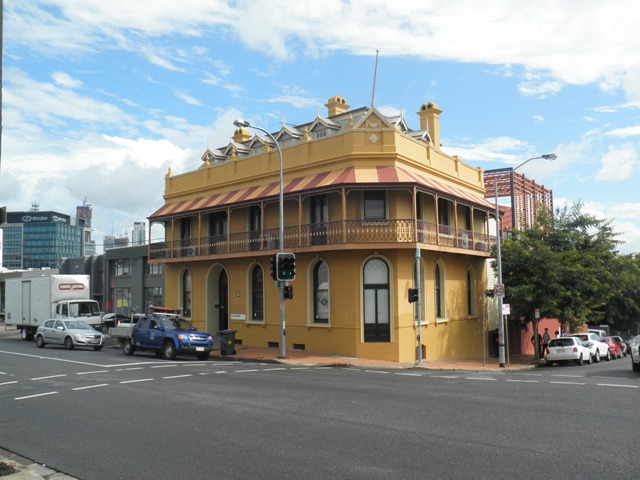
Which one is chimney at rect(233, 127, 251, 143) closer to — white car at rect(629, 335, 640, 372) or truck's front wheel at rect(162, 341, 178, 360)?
truck's front wheel at rect(162, 341, 178, 360)

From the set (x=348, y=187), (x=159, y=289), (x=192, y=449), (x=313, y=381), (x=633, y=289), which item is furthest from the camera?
(x=159, y=289)

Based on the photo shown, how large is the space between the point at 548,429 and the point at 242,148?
28.7 m

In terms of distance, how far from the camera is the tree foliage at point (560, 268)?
27.5 meters

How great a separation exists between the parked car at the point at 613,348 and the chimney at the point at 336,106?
20.0 metres

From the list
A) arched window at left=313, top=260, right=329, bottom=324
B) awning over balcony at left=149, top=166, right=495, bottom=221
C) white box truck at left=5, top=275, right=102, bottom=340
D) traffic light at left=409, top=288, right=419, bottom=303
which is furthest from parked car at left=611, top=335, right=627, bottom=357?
white box truck at left=5, top=275, right=102, bottom=340

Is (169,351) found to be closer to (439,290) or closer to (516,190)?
(439,290)

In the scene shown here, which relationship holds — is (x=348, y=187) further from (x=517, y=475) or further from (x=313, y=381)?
(x=517, y=475)

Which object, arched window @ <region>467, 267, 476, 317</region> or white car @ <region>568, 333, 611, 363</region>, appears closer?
white car @ <region>568, 333, 611, 363</region>

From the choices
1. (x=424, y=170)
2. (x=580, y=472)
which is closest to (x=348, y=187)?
(x=424, y=170)

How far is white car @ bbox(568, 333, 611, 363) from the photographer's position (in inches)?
1121

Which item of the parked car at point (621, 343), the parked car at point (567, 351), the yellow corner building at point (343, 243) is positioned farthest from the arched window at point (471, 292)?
the parked car at point (621, 343)

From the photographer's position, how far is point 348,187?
23.9m

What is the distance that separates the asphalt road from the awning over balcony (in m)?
9.40

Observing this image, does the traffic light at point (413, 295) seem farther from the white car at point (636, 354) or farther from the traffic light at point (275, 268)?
the white car at point (636, 354)
